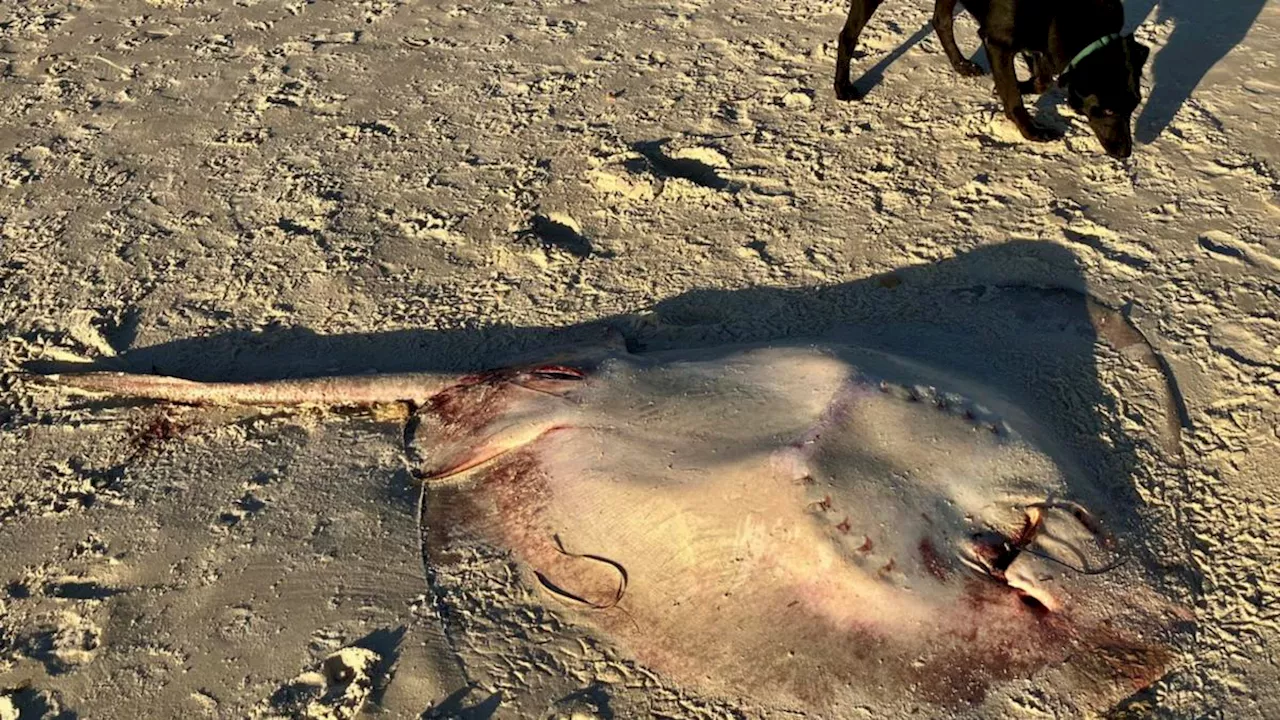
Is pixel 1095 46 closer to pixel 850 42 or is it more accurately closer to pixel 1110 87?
pixel 1110 87

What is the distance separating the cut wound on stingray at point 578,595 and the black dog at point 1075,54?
3.02 m

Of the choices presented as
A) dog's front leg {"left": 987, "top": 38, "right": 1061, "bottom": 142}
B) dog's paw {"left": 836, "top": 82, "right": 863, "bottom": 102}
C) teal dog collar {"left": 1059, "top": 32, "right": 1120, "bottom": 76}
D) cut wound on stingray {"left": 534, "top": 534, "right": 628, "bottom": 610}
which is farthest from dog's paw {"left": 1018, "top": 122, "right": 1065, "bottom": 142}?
cut wound on stingray {"left": 534, "top": 534, "right": 628, "bottom": 610}

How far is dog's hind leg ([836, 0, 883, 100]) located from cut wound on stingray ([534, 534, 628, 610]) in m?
3.04

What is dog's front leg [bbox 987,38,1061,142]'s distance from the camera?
4.29 meters

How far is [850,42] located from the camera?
4715 mm

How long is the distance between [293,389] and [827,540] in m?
1.97

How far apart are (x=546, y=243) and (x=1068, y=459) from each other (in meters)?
2.26

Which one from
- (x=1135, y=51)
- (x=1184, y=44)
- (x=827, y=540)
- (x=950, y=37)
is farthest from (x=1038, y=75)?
(x=827, y=540)

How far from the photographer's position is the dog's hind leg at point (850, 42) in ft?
15.2

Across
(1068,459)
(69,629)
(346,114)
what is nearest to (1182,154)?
(1068,459)

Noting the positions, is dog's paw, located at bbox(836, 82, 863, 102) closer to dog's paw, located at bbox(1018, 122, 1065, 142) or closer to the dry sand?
the dry sand

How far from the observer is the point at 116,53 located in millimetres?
5539

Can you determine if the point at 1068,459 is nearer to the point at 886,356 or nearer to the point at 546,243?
the point at 886,356

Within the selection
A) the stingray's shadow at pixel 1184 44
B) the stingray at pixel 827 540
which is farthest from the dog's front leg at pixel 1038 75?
the stingray at pixel 827 540
